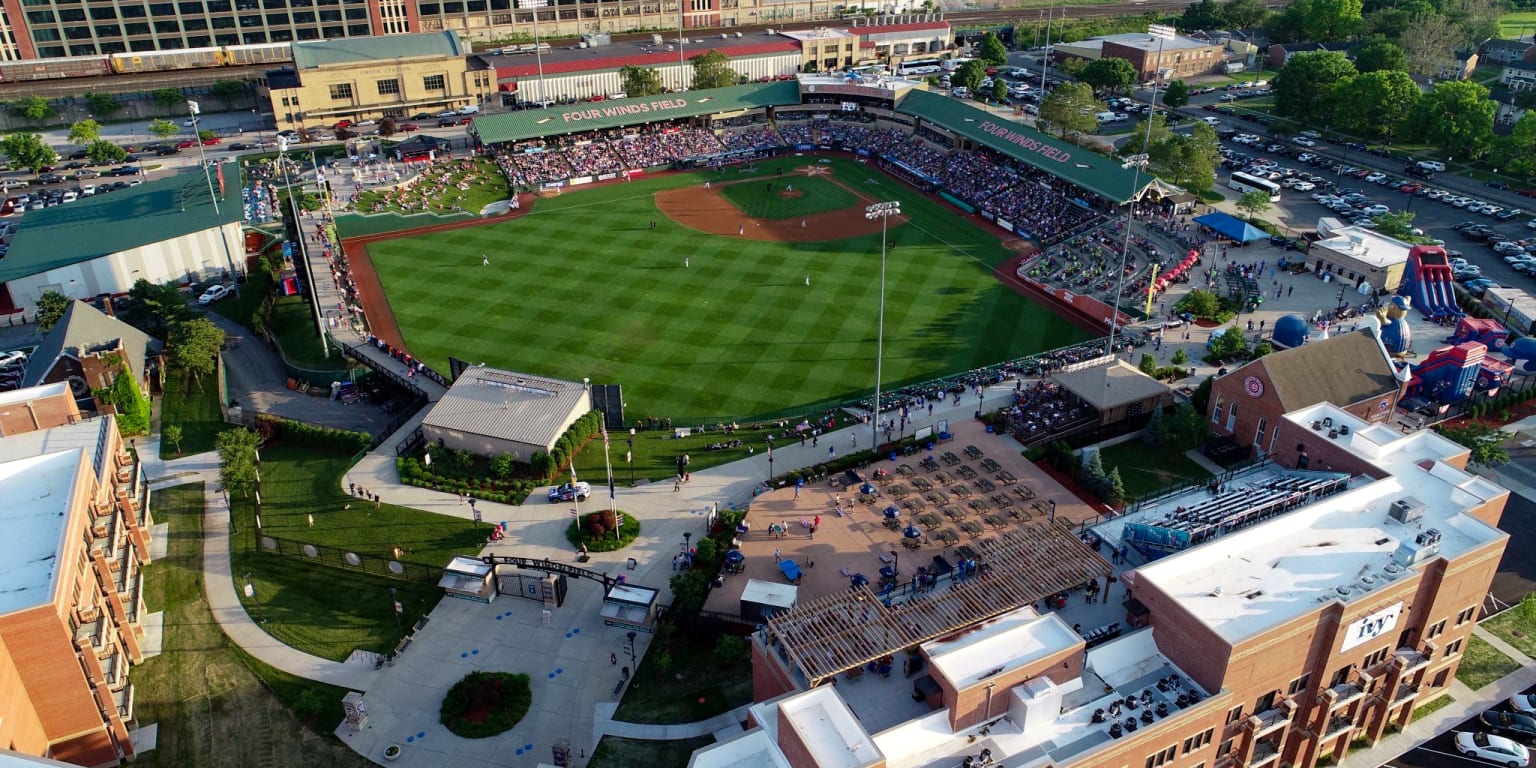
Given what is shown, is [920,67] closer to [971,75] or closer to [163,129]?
[971,75]

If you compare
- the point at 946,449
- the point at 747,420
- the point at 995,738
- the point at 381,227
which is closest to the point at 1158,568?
the point at 995,738

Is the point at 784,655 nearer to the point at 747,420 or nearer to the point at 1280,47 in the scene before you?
the point at 747,420

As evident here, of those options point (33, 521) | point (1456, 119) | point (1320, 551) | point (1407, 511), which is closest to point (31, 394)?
point (33, 521)

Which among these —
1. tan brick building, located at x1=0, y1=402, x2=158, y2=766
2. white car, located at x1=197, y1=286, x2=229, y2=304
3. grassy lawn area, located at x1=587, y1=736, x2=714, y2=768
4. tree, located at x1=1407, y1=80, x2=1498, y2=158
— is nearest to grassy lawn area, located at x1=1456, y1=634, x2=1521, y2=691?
grassy lawn area, located at x1=587, y1=736, x2=714, y2=768

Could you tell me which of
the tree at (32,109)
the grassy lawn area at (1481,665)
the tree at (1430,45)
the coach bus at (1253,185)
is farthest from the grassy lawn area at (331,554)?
the tree at (1430,45)

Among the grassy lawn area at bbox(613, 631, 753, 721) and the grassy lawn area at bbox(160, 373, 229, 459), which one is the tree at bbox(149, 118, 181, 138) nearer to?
the grassy lawn area at bbox(160, 373, 229, 459)

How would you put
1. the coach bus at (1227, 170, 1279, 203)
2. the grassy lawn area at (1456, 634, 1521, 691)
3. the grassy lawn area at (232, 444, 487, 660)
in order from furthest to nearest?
the coach bus at (1227, 170, 1279, 203) → the grassy lawn area at (232, 444, 487, 660) → the grassy lawn area at (1456, 634, 1521, 691)

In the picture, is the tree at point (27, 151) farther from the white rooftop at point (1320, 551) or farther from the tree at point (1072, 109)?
the white rooftop at point (1320, 551)

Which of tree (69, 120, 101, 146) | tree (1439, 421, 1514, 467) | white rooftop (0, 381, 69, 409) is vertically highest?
tree (69, 120, 101, 146)
